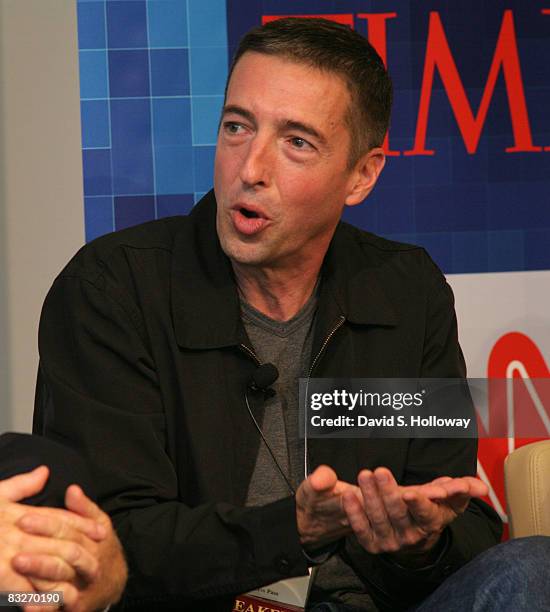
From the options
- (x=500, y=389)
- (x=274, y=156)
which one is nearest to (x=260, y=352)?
(x=274, y=156)

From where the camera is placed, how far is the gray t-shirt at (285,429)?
6.43 ft

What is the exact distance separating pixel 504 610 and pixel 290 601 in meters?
0.44

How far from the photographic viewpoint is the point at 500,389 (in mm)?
2930

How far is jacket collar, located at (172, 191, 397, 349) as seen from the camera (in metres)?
1.97

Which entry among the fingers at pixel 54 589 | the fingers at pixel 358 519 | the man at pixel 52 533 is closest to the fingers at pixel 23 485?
the man at pixel 52 533

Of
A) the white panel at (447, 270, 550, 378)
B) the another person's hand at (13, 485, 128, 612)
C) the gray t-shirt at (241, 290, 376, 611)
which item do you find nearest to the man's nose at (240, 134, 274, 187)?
the gray t-shirt at (241, 290, 376, 611)

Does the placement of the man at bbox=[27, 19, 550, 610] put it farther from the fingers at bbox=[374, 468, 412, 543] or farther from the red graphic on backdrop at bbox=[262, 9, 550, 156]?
the red graphic on backdrop at bbox=[262, 9, 550, 156]

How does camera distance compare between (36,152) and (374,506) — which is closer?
→ (374,506)

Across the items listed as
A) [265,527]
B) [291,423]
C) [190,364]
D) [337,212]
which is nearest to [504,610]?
[265,527]

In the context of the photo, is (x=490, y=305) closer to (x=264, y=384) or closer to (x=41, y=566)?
(x=264, y=384)

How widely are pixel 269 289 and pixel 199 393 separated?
0.27 meters

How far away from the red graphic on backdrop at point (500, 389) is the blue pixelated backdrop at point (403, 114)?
0.22 metres

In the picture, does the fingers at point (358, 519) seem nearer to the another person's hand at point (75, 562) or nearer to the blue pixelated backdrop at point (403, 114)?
the another person's hand at point (75, 562)

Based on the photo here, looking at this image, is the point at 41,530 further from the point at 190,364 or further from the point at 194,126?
the point at 194,126
